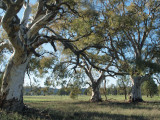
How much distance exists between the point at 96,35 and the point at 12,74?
623cm

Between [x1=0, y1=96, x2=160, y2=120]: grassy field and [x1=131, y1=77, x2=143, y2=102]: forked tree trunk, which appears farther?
[x1=131, y1=77, x2=143, y2=102]: forked tree trunk

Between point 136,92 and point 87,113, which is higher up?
point 136,92

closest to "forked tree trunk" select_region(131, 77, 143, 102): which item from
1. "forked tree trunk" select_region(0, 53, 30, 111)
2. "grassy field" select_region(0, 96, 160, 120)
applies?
"grassy field" select_region(0, 96, 160, 120)

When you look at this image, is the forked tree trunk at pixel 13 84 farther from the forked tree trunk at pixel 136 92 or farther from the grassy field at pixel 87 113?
the forked tree trunk at pixel 136 92

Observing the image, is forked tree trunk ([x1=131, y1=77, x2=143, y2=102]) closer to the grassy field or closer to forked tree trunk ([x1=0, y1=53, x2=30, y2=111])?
the grassy field

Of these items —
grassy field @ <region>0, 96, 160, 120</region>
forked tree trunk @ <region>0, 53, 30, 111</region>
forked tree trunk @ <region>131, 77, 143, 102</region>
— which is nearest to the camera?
grassy field @ <region>0, 96, 160, 120</region>

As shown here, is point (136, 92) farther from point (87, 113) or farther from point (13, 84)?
point (13, 84)

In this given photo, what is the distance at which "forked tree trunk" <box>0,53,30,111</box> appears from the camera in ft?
28.2

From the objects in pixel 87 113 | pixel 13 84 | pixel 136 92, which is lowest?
pixel 87 113

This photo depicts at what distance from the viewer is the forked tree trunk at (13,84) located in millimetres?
8594

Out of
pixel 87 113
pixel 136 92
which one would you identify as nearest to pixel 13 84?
pixel 87 113

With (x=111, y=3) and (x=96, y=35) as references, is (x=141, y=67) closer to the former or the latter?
(x=96, y=35)

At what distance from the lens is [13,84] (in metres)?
8.74

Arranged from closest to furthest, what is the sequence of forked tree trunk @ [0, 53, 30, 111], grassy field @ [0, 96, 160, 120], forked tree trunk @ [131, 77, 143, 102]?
grassy field @ [0, 96, 160, 120], forked tree trunk @ [0, 53, 30, 111], forked tree trunk @ [131, 77, 143, 102]
